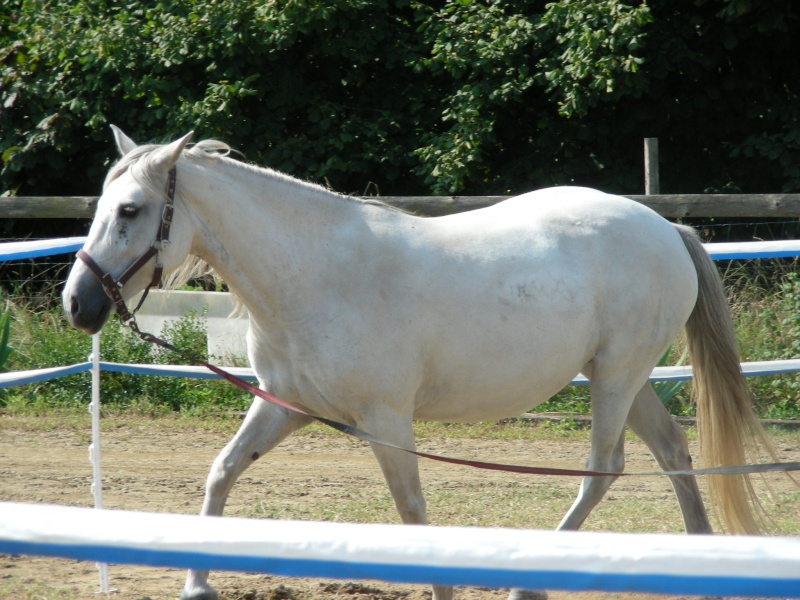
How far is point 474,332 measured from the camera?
337 centimetres

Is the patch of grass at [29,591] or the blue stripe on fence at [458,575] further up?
the blue stripe on fence at [458,575]

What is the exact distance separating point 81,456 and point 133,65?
538 centimetres

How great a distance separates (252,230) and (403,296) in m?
0.59

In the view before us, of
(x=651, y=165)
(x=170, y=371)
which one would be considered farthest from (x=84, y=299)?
(x=651, y=165)

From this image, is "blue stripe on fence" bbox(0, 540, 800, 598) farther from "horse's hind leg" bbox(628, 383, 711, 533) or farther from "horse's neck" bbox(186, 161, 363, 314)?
"horse's hind leg" bbox(628, 383, 711, 533)

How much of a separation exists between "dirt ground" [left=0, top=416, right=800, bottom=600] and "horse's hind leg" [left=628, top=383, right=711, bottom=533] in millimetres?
491

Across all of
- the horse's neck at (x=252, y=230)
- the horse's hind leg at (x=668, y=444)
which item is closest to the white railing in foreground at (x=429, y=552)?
the horse's neck at (x=252, y=230)

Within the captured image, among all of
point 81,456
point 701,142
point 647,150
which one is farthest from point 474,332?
point 701,142

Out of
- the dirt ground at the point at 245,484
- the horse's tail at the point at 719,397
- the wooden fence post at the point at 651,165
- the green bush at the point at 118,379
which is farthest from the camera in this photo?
the wooden fence post at the point at 651,165

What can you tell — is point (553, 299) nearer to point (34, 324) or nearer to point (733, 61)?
point (34, 324)

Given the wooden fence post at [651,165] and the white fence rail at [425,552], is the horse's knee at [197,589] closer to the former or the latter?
the white fence rail at [425,552]

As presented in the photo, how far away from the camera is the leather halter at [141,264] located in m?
2.95

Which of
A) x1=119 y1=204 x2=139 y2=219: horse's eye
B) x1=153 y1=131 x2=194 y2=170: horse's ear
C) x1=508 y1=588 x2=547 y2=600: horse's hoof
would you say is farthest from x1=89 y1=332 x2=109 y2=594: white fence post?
x1=508 y1=588 x2=547 y2=600: horse's hoof

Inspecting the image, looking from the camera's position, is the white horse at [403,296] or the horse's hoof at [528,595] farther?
the horse's hoof at [528,595]
